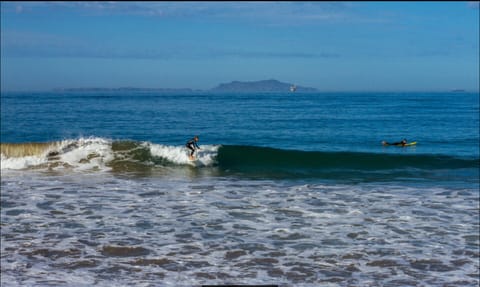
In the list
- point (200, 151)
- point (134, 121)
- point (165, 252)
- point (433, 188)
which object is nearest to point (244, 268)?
point (165, 252)

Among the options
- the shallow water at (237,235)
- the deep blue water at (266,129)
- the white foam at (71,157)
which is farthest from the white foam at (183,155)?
the shallow water at (237,235)

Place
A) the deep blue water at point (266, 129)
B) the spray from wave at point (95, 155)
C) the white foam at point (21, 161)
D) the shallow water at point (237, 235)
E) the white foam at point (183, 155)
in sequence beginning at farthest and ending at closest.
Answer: the deep blue water at point (266, 129) → the white foam at point (183, 155) → the spray from wave at point (95, 155) → the white foam at point (21, 161) → the shallow water at point (237, 235)

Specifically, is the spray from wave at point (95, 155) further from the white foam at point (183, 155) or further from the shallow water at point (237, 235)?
the shallow water at point (237, 235)

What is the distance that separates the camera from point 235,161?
76.5ft

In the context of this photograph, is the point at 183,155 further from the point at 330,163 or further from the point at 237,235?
the point at 237,235

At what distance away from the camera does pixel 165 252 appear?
32.9 ft

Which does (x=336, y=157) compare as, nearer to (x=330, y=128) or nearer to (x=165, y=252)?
(x=330, y=128)

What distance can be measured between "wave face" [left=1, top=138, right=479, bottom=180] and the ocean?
0.23 ft

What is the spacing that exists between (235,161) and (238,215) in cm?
1040

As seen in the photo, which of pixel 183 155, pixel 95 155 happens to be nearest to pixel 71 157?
pixel 95 155

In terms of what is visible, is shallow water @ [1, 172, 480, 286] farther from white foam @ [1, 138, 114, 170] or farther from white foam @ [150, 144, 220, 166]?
white foam @ [150, 144, 220, 166]

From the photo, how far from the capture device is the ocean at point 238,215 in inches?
357

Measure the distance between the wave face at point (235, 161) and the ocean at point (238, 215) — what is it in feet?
0.23

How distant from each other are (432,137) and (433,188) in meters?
16.8
